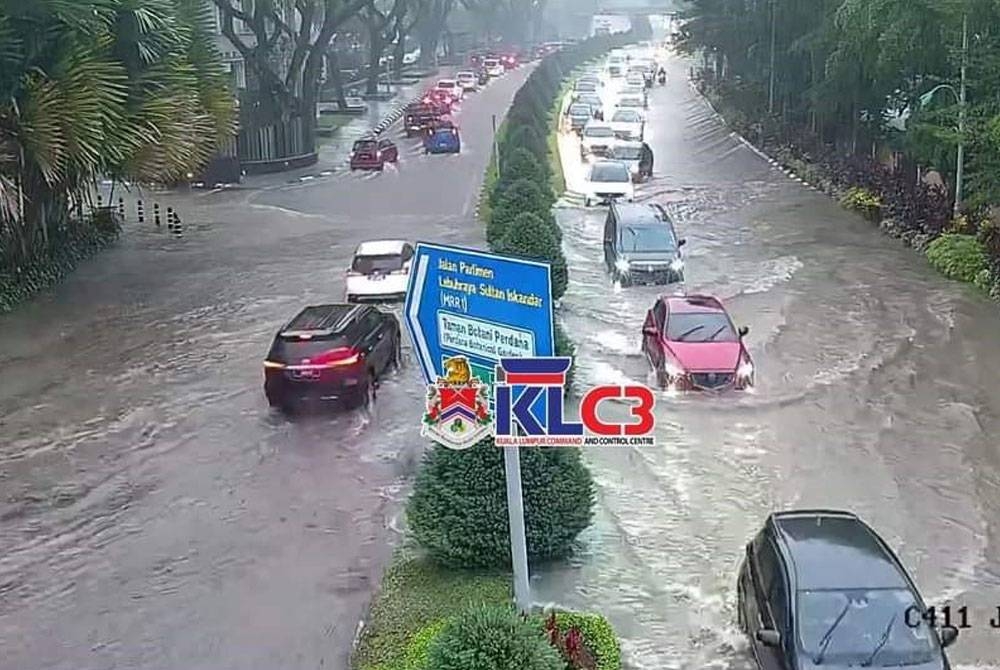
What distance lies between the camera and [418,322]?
902cm

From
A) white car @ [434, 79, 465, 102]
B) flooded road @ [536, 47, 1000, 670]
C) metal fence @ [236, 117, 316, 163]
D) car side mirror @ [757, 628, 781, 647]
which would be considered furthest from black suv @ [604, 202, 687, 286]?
white car @ [434, 79, 465, 102]

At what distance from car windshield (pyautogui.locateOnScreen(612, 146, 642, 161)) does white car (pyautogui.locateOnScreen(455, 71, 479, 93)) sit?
39365 mm

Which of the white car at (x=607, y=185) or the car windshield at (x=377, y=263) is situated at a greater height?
the white car at (x=607, y=185)

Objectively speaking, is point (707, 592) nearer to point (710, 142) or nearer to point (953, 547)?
point (953, 547)

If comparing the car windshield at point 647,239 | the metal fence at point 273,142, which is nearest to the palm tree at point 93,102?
the car windshield at point 647,239

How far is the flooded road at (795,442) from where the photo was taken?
40.0ft

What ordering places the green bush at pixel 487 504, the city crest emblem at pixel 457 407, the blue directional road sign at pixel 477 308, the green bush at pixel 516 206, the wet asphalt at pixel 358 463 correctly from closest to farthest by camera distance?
the blue directional road sign at pixel 477 308
the city crest emblem at pixel 457 407
the green bush at pixel 487 504
the wet asphalt at pixel 358 463
the green bush at pixel 516 206

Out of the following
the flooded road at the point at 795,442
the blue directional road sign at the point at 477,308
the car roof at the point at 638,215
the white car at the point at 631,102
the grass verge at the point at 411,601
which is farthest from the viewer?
the white car at the point at 631,102

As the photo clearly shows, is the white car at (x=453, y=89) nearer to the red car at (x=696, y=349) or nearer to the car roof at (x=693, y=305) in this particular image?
the car roof at (x=693, y=305)

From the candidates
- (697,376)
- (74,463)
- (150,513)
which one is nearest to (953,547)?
(697,376)

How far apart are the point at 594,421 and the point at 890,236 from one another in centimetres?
2504

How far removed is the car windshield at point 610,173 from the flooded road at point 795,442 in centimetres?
807

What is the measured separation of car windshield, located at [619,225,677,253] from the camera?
27.1 m

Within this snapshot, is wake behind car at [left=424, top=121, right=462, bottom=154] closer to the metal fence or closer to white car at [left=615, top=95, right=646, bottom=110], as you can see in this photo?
the metal fence
